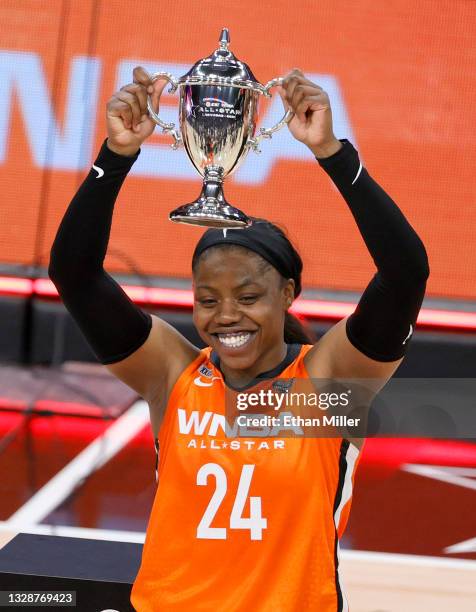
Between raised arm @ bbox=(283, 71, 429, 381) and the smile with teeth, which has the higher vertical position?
raised arm @ bbox=(283, 71, 429, 381)

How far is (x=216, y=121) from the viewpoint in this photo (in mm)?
1748

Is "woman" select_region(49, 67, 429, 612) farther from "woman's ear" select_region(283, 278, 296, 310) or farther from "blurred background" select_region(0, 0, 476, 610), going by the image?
Result: "blurred background" select_region(0, 0, 476, 610)

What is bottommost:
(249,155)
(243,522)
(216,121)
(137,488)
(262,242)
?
(137,488)

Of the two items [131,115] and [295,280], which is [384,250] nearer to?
[295,280]

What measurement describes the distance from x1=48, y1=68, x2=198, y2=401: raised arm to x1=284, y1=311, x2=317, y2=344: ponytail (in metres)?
0.22

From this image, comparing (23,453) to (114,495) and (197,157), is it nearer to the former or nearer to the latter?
(114,495)

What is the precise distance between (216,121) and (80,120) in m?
4.03

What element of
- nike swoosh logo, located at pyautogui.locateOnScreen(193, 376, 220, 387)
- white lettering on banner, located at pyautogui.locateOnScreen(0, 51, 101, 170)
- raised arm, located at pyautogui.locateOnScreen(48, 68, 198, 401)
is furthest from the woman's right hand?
white lettering on banner, located at pyautogui.locateOnScreen(0, 51, 101, 170)

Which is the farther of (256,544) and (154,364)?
(154,364)

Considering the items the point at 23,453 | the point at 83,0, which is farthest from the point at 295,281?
the point at 83,0

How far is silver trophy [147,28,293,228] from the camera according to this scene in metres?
1.65

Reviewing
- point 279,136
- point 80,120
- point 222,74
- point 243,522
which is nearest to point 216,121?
point 222,74

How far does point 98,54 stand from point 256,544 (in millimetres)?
4561

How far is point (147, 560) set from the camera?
5.29 ft
